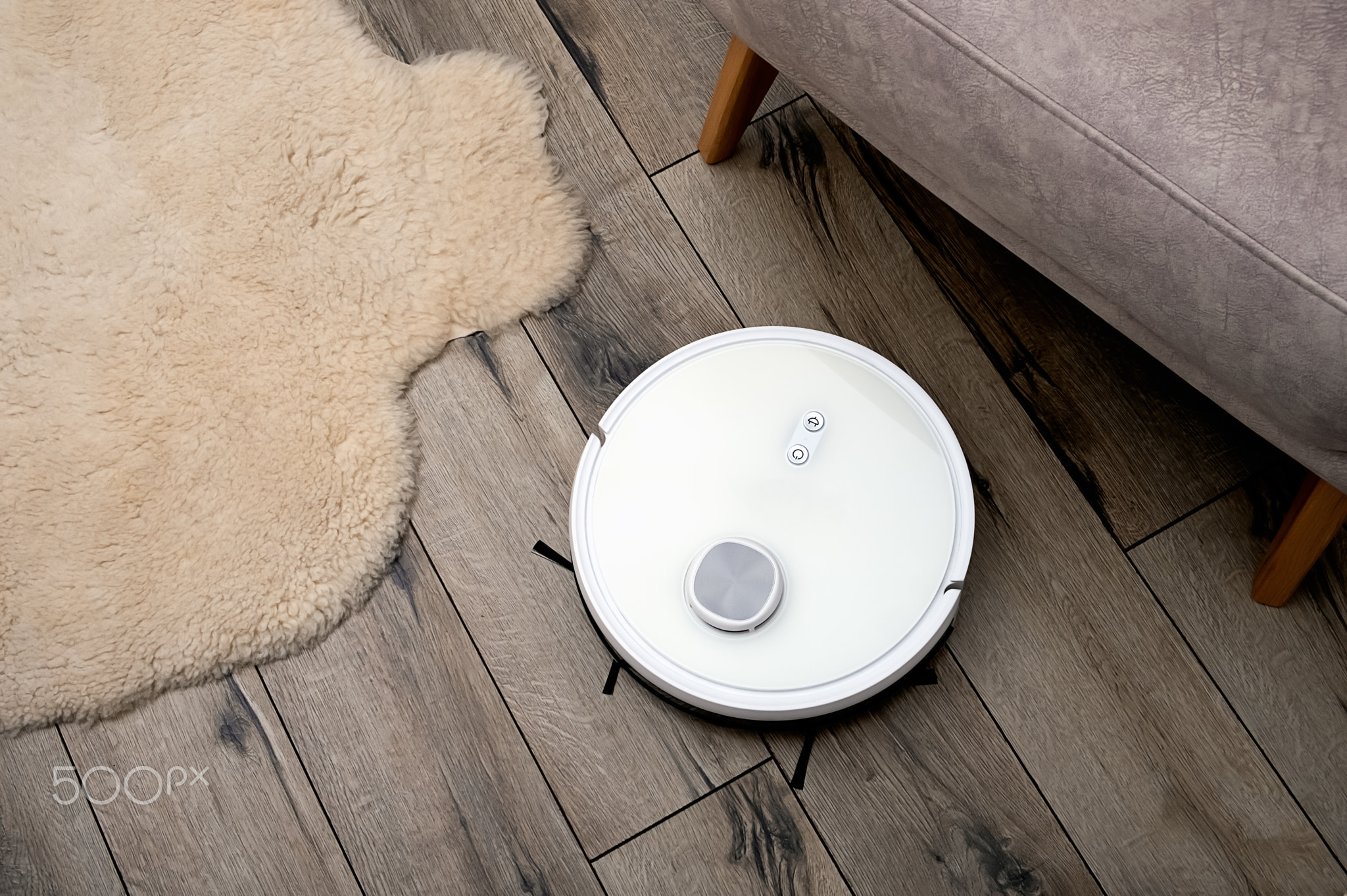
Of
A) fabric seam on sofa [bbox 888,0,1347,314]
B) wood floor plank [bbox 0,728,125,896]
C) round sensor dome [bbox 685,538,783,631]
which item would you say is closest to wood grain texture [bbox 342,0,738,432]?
round sensor dome [bbox 685,538,783,631]

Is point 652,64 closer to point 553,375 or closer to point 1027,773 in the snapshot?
point 553,375

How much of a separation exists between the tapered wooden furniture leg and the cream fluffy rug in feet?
0.61

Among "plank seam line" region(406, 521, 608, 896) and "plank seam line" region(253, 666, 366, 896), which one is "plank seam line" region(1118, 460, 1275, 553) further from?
"plank seam line" region(253, 666, 366, 896)

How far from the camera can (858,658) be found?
31.4 inches

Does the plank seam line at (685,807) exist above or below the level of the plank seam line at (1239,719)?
below

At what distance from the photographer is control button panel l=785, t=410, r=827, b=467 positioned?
827mm

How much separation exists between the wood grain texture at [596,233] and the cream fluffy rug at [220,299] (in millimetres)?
29

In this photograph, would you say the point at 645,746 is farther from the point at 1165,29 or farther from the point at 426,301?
the point at 1165,29

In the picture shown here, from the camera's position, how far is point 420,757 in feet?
3.14

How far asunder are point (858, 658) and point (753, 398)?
0.82 feet

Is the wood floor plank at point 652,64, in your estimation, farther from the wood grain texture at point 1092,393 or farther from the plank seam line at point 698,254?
the wood grain texture at point 1092,393

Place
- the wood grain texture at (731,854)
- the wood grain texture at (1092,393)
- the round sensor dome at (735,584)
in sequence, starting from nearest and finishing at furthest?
the round sensor dome at (735,584) < the wood grain texture at (731,854) < the wood grain texture at (1092,393)

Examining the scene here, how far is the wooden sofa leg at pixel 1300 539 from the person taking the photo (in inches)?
34.9

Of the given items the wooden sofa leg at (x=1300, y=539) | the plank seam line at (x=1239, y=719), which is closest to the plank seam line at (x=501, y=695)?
the plank seam line at (x=1239, y=719)
